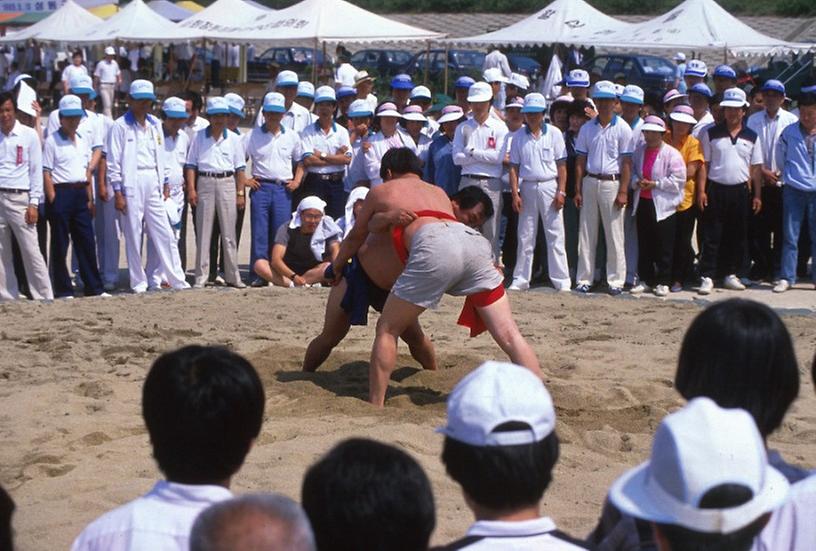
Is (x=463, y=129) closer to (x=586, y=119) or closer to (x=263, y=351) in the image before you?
(x=586, y=119)

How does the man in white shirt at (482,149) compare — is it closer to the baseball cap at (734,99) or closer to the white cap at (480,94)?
the white cap at (480,94)

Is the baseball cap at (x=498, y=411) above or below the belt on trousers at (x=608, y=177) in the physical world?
above

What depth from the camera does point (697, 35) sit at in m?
21.1

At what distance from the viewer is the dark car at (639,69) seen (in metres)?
29.0

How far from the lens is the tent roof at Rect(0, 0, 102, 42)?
2920 centimetres

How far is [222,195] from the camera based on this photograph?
1247 centimetres

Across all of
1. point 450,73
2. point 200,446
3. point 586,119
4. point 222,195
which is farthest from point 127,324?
point 450,73

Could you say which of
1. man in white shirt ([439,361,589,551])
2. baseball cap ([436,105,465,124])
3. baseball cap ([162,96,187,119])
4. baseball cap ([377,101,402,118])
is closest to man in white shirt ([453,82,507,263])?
baseball cap ([436,105,465,124])

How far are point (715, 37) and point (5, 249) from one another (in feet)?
44.1

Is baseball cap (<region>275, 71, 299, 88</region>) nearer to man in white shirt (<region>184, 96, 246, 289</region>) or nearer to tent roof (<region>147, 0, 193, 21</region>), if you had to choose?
man in white shirt (<region>184, 96, 246, 289</region>)

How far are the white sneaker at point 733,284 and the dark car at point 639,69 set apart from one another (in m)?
16.8

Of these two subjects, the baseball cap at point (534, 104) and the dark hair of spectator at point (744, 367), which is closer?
the dark hair of spectator at point (744, 367)

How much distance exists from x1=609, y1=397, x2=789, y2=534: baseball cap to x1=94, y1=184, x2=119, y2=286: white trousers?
10303mm

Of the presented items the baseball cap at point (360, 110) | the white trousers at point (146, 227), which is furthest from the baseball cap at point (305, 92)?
the white trousers at point (146, 227)
